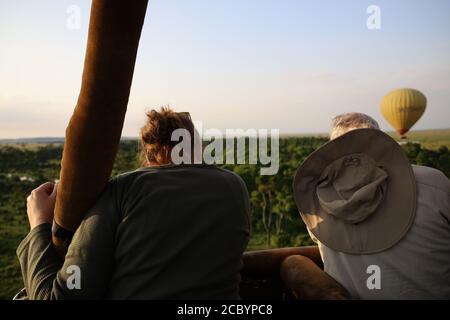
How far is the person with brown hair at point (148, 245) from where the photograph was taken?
1.05 m

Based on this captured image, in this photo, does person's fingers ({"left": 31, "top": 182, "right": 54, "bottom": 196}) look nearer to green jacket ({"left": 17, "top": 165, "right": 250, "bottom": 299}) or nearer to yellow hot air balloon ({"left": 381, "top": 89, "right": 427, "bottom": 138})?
green jacket ({"left": 17, "top": 165, "right": 250, "bottom": 299})

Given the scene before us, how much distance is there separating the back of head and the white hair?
76 cm

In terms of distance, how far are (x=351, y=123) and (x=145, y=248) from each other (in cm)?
108

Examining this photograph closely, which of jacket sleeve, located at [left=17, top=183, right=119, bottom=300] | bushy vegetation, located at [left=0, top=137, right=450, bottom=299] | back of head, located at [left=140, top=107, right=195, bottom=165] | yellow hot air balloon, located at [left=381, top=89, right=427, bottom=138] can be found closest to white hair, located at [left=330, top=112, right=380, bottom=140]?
back of head, located at [left=140, top=107, right=195, bottom=165]

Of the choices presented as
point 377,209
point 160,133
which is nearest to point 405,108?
point 377,209

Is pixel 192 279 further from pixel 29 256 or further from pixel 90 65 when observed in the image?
pixel 90 65

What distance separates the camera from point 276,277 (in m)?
2.06

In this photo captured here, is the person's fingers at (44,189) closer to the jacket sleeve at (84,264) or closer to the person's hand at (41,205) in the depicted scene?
the person's hand at (41,205)

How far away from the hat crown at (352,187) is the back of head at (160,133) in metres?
0.60

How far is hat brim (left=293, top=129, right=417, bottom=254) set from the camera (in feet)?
4.86

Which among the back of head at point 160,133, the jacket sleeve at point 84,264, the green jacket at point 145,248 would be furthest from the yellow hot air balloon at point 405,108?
the jacket sleeve at point 84,264

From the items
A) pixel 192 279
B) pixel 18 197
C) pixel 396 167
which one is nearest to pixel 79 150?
pixel 192 279

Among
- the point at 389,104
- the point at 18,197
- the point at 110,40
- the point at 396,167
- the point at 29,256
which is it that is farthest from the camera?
the point at 18,197

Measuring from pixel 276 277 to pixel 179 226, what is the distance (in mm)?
1117
